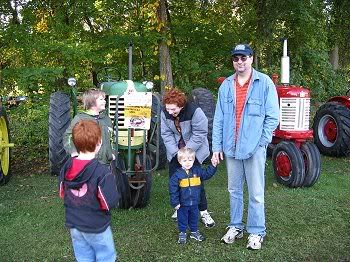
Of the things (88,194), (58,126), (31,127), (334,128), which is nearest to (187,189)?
(88,194)

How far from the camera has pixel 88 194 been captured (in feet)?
9.15

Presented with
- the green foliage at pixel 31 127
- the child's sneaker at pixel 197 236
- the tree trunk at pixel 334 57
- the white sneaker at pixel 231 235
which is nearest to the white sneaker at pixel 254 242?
the white sneaker at pixel 231 235

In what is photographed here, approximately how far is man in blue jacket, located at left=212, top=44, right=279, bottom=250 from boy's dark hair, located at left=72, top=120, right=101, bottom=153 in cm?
154

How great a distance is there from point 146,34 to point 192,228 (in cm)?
572

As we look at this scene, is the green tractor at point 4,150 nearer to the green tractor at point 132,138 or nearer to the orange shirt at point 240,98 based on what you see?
the green tractor at point 132,138

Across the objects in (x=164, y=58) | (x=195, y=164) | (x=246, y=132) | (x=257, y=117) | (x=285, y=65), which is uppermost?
(x=164, y=58)

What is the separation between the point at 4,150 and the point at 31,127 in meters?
1.90

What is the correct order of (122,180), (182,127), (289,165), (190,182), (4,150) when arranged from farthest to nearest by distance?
(4,150) < (289,165) < (122,180) < (182,127) < (190,182)

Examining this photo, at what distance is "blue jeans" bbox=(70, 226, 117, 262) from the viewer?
288cm

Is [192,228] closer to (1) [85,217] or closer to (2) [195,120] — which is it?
(2) [195,120]

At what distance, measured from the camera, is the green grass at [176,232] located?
3893 millimetres

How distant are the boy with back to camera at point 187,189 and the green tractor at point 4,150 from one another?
9.72ft

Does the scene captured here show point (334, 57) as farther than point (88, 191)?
Yes

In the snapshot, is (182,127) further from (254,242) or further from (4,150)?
(4,150)
